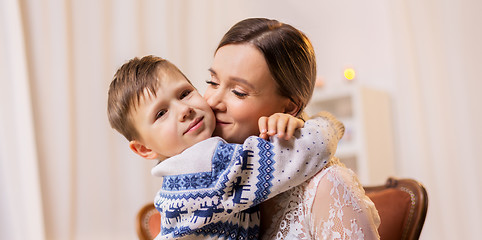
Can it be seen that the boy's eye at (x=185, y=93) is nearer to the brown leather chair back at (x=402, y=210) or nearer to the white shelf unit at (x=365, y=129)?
the brown leather chair back at (x=402, y=210)

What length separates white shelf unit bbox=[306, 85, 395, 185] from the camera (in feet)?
14.5

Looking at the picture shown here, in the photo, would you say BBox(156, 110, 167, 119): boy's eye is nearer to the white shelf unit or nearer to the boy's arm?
the boy's arm

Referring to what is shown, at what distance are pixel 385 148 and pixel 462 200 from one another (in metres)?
0.79

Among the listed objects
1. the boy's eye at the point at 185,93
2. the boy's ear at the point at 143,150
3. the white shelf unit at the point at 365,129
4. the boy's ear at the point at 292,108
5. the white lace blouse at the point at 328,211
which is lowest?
the white shelf unit at the point at 365,129

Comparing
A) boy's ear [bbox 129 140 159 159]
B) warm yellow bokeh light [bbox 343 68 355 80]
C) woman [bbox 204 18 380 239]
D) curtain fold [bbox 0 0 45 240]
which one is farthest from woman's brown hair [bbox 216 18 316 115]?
warm yellow bokeh light [bbox 343 68 355 80]

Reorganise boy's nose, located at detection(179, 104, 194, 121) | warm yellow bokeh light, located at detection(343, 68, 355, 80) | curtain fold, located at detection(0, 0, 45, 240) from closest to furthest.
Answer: boy's nose, located at detection(179, 104, 194, 121)
curtain fold, located at detection(0, 0, 45, 240)
warm yellow bokeh light, located at detection(343, 68, 355, 80)

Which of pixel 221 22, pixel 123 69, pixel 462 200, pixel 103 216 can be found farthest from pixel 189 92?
pixel 462 200

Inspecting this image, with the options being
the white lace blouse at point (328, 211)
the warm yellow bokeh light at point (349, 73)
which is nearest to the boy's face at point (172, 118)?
the white lace blouse at point (328, 211)

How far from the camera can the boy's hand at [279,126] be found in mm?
1125

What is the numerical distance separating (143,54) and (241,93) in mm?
2291

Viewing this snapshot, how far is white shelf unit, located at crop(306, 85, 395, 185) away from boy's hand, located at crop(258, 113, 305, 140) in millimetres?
3270

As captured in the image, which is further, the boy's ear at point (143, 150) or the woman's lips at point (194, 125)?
the boy's ear at point (143, 150)

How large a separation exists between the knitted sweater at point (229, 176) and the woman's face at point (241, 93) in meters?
0.15

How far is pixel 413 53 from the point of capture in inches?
177
